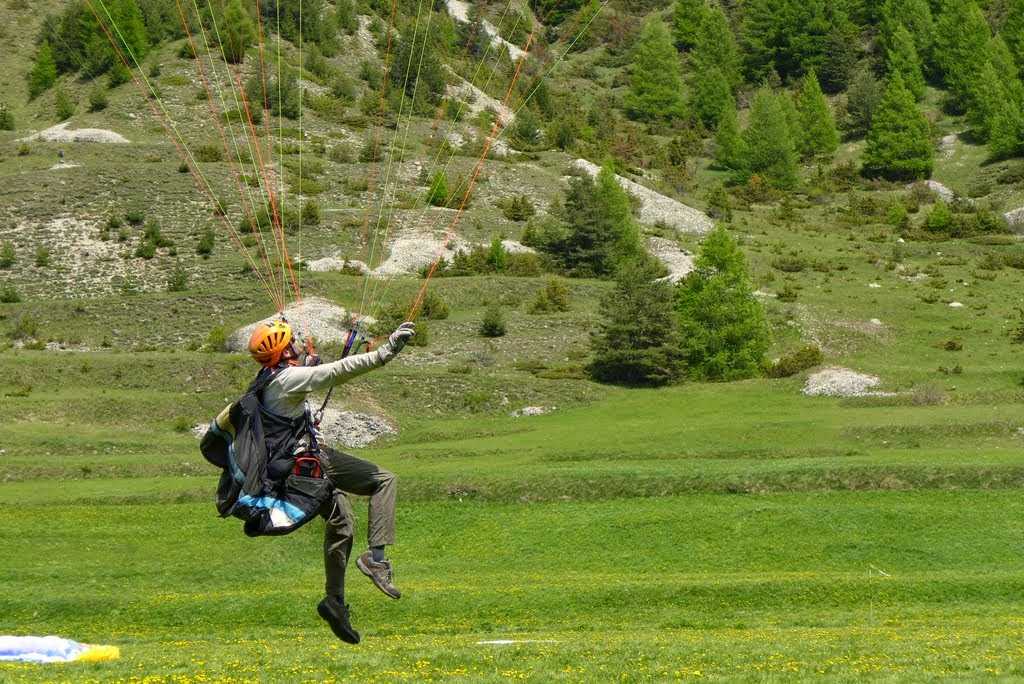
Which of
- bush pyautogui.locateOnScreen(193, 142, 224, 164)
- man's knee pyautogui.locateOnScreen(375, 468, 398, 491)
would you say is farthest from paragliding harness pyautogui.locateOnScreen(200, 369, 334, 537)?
bush pyautogui.locateOnScreen(193, 142, 224, 164)

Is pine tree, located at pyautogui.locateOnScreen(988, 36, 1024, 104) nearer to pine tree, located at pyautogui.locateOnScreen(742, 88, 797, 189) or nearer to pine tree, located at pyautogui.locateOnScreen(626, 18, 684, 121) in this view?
pine tree, located at pyautogui.locateOnScreen(742, 88, 797, 189)

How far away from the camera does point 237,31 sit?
96562 millimetres

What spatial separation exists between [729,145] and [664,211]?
102 ft

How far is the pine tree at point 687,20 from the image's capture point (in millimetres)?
160500

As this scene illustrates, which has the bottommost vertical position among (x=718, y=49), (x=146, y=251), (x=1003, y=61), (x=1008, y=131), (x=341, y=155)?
(x=146, y=251)

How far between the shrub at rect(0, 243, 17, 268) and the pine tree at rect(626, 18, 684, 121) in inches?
3138

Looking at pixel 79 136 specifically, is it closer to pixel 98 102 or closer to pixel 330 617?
pixel 98 102

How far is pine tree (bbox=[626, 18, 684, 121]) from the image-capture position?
137 metres

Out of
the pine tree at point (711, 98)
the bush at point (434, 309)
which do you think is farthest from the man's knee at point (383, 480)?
the pine tree at point (711, 98)

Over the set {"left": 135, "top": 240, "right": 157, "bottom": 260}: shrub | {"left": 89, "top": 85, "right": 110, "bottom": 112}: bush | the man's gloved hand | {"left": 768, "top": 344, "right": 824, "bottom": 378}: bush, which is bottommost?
{"left": 135, "top": 240, "right": 157, "bottom": 260}: shrub

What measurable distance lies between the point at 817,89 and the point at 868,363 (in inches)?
3033

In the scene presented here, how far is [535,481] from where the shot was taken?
1350 inches

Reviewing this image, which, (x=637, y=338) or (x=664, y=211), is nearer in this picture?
(x=637, y=338)

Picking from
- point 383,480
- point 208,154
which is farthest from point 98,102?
point 383,480
